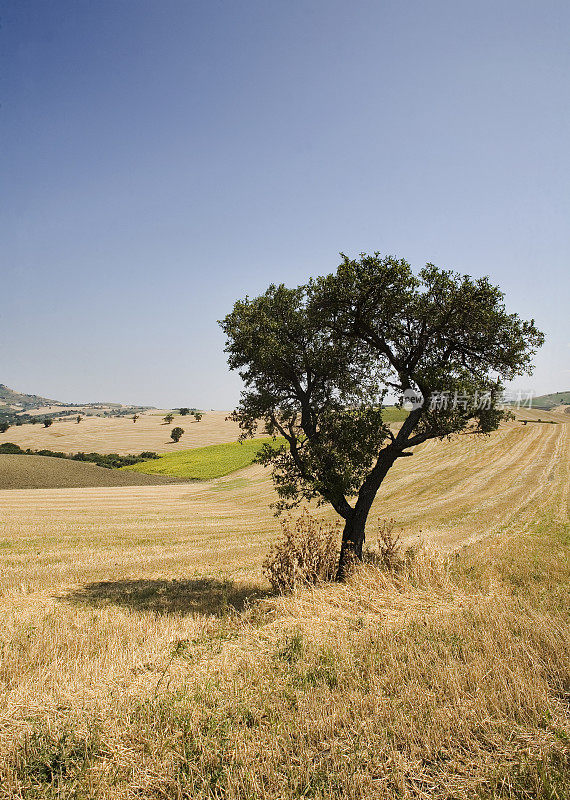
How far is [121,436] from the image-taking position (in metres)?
124

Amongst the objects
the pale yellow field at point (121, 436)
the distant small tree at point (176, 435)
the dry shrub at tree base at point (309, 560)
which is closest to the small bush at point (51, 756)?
the dry shrub at tree base at point (309, 560)

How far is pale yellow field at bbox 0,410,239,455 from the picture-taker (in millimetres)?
107625

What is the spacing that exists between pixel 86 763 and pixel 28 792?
590mm

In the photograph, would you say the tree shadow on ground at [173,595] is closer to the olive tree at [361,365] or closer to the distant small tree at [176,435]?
the olive tree at [361,365]

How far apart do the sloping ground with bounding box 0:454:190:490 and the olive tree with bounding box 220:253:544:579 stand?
57680 millimetres

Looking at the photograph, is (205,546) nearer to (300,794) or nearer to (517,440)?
(300,794)

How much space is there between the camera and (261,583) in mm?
15461

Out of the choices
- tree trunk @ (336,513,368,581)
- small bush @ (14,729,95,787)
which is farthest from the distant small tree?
small bush @ (14,729,95,787)

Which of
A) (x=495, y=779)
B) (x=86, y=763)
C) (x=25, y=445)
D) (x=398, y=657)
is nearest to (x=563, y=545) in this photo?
(x=398, y=657)

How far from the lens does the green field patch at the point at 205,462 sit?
74.0m

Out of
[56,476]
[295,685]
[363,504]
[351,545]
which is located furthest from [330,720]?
[56,476]

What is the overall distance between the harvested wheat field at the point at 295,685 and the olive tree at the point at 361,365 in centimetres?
366

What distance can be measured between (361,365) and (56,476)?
6777cm

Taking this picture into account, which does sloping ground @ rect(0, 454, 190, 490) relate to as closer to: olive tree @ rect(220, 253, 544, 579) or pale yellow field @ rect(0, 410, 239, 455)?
pale yellow field @ rect(0, 410, 239, 455)
